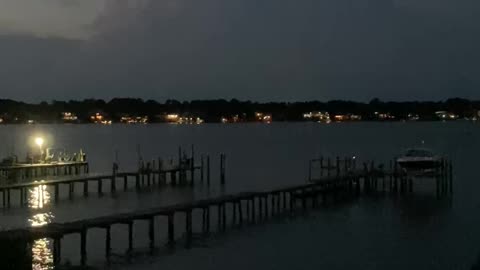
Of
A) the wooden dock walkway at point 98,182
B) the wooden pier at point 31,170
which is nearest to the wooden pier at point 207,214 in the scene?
the wooden dock walkway at point 98,182

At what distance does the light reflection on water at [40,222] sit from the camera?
25.9m

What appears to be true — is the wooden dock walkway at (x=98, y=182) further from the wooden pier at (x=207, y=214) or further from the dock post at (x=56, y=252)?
the dock post at (x=56, y=252)

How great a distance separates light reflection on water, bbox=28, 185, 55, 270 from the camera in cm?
2592

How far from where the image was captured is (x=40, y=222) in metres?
36.5

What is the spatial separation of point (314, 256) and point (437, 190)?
23125mm

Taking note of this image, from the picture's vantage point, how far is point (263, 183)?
6034cm

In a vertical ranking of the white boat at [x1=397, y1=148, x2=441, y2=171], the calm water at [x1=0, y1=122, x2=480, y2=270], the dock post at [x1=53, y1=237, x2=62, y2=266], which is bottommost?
the calm water at [x1=0, y1=122, x2=480, y2=270]

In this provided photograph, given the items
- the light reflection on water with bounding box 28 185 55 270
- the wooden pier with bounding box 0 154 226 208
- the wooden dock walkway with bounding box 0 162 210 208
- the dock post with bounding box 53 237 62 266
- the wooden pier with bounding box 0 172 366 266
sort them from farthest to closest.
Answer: the wooden pier with bounding box 0 154 226 208
the wooden dock walkway with bounding box 0 162 210 208
the light reflection on water with bounding box 28 185 55 270
the dock post with bounding box 53 237 62 266
the wooden pier with bounding box 0 172 366 266

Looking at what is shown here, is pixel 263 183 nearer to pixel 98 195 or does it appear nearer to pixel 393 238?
pixel 98 195

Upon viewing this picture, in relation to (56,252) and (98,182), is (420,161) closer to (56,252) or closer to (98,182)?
(98,182)

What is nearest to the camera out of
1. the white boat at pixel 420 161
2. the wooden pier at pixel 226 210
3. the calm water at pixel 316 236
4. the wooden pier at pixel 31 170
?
the wooden pier at pixel 226 210

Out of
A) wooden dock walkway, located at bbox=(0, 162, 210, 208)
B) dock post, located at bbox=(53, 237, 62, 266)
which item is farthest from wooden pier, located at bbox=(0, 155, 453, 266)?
wooden dock walkway, located at bbox=(0, 162, 210, 208)

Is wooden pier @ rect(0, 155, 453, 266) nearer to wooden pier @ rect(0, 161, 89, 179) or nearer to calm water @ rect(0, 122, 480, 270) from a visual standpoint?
calm water @ rect(0, 122, 480, 270)

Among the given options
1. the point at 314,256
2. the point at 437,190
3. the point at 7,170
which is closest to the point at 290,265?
the point at 314,256
